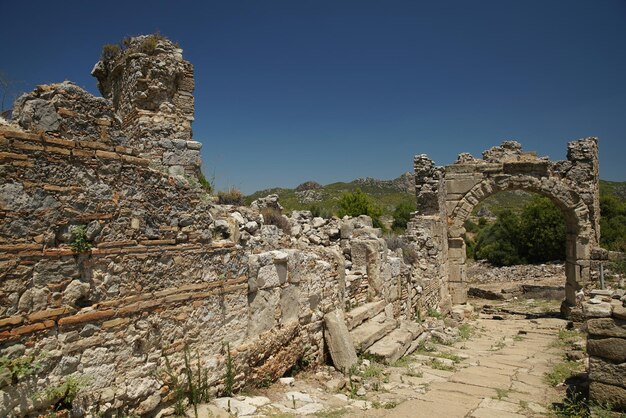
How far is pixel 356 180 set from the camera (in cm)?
7212

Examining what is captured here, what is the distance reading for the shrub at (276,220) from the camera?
10086 millimetres

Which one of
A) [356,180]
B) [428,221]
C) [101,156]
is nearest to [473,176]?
[428,221]

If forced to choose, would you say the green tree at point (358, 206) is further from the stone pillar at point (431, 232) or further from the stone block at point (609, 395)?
the stone block at point (609, 395)

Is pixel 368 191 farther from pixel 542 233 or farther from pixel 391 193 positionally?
pixel 542 233

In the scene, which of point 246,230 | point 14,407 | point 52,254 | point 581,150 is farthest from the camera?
point 581,150

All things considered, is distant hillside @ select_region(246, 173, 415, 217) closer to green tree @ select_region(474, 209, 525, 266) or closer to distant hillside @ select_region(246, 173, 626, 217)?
distant hillside @ select_region(246, 173, 626, 217)

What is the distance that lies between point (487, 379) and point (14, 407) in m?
6.26

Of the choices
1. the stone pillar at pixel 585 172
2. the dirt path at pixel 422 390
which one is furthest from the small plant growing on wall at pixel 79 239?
the stone pillar at pixel 585 172

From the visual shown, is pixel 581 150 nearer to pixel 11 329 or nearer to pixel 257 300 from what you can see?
pixel 257 300

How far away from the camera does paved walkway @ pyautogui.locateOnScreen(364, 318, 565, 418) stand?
208 inches

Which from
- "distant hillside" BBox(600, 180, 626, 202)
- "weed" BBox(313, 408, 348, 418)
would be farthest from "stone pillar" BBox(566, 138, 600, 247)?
"distant hillside" BBox(600, 180, 626, 202)

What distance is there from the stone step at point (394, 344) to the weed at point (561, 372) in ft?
7.41

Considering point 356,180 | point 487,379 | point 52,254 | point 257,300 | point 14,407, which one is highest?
point 356,180

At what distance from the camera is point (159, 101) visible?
920 centimetres
